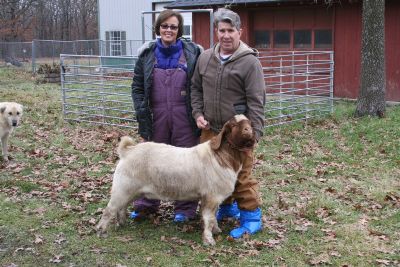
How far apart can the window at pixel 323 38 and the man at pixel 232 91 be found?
1194cm

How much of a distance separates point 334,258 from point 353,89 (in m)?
11.6

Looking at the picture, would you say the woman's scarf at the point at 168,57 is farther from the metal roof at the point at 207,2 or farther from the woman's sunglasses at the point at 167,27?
the metal roof at the point at 207,2

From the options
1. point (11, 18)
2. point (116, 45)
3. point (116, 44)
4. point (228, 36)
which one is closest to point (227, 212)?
point (228, 36)

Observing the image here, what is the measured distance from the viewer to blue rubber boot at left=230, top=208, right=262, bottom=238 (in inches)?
203

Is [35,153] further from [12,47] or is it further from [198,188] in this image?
[12,47]

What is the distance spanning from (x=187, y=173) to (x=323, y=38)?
1268 centimetres

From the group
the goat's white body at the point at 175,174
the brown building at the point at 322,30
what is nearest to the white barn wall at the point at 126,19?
the brown building at the point at 322,30

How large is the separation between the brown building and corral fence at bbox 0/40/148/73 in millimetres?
9857

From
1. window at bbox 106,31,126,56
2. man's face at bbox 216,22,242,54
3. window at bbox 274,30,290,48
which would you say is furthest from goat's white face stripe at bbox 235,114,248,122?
window at bbox 106,31,126,56

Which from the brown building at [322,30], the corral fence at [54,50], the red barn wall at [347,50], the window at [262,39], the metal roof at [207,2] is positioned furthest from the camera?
the corral fence at [54,50]

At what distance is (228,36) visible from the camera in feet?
15.5

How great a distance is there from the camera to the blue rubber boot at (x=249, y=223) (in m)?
5.16

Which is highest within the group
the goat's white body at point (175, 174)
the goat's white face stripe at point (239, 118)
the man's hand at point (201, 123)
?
the goat's white face stripe at point (239, 118)

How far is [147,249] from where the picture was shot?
15.9 ft
